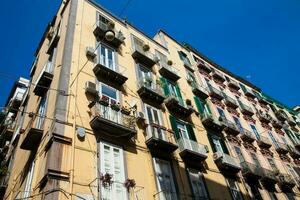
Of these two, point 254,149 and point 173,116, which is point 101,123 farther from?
point 254,149

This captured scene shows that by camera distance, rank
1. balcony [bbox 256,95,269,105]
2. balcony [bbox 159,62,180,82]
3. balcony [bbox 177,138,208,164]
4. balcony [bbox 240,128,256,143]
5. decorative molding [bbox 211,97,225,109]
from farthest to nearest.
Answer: balcony [bbox 256,95,269,105] < decorative molding [bbox 211,97,225,109] < balcony [bbox 240,128,256,143] < balcony [bbox 159,62,180,82] < balcony [bbox 177,138,208,164]

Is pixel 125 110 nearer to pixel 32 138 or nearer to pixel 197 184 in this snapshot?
pixel 32 138

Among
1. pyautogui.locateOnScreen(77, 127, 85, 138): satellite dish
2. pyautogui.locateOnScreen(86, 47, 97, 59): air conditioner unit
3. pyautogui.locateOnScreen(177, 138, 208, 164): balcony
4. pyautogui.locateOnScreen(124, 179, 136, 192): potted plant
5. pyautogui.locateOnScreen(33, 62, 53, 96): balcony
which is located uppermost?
pyautogui.locateOnScreen(86, 47, 97, 59): air conditioner unit

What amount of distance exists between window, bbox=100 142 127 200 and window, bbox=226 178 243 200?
26.6ft

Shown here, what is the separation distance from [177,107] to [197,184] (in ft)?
17.5

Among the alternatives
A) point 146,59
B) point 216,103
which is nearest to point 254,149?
point 216,103

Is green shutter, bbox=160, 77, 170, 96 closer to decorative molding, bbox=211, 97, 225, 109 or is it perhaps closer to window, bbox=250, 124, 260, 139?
decorative molding, bbox=211, 97, 225, 109

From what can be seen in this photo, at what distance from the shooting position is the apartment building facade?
11.0 meters

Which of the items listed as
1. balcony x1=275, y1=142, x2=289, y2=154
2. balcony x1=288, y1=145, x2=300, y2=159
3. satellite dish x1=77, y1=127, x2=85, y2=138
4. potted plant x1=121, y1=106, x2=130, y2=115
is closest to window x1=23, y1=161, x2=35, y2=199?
satellite dish x1=77, y1=127, x2=85, y2=138

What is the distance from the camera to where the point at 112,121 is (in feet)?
40.9

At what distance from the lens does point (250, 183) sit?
19.4m

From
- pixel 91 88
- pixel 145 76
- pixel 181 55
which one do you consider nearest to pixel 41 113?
pixel 91 88

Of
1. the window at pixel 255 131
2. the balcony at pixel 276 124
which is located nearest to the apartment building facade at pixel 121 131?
the window at pixel 255 131

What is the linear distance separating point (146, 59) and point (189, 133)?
5.99m
